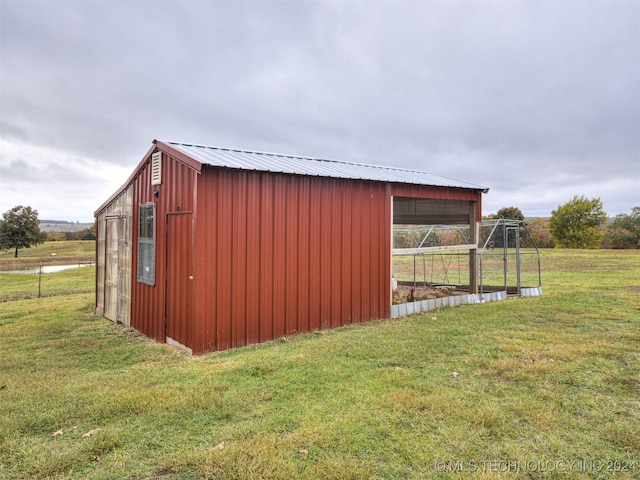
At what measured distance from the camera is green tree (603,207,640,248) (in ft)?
114

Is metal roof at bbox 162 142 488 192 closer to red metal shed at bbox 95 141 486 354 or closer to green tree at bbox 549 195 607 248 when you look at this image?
red metal shed at bbox 95 141 486 354

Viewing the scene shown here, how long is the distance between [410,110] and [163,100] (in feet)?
35.5

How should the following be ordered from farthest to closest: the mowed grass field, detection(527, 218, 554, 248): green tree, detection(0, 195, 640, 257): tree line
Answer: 1. detection(527, 218, 554, 248): green tree
2. detection(0, 195, 640, 257): tree line
3. the mowed grass field

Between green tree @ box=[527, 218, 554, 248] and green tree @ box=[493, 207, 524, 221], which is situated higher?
green tree @ box=[493, 207, 524, 221]

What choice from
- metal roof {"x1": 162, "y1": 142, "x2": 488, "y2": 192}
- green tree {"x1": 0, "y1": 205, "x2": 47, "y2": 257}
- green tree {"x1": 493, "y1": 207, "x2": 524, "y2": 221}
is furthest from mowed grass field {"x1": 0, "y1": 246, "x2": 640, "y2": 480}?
green tree {"x1": 0, "y1": 205, "x2": 47, "y2": 257}

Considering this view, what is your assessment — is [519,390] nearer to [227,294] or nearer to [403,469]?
[403,469]

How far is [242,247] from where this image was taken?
5887mm

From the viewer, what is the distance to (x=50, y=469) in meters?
2.49

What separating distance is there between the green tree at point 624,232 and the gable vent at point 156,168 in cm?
4096

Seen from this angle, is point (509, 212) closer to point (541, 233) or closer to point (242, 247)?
point (541, 233)

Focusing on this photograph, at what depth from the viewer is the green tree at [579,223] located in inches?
1502

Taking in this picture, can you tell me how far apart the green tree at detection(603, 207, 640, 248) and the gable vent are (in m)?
41.0

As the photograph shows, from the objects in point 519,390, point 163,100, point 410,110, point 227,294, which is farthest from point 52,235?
point 519,390

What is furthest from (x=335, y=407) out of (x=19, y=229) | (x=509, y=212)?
(x=19, y=229)
